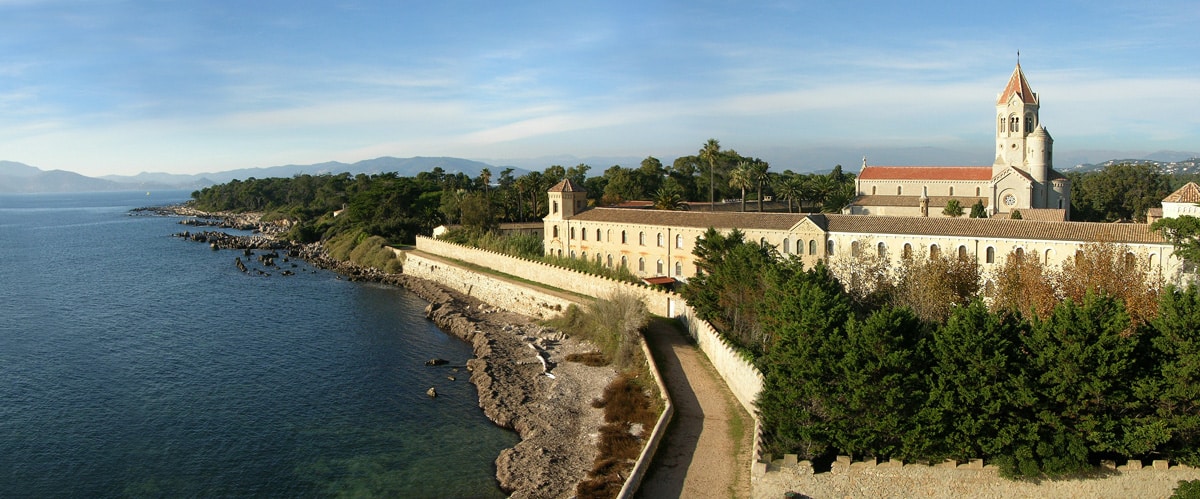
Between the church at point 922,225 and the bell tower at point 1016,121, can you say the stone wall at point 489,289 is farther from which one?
the bell tower at point 1016,121

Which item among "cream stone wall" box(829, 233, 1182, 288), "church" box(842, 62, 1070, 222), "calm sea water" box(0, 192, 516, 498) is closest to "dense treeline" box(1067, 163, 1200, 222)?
"church" box(842, 62, 1070, 222)

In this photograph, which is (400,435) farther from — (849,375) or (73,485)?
(849,375)

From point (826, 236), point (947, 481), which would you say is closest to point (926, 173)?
point (826, 236)

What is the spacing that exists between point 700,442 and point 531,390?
1037 centimetres

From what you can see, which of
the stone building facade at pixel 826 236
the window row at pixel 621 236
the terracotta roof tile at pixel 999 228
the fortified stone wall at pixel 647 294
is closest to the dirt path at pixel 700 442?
the fortified stone wall at pixel 647 294

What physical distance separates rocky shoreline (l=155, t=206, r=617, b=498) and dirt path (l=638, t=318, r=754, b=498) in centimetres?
273

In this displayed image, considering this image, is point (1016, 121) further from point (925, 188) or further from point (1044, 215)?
point (1044, 215)

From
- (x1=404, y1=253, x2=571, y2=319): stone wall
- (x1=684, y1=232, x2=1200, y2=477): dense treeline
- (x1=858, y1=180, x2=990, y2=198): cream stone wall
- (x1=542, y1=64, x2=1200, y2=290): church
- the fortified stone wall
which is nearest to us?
(x1=684, y1=232, x2=1200, y2=477): dense treeline

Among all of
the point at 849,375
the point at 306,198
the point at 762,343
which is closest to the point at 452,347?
the point at 762,343

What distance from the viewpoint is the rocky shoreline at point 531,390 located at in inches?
934

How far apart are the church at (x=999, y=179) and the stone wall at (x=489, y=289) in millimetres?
32225

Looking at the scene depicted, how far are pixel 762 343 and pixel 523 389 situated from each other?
9.45 m

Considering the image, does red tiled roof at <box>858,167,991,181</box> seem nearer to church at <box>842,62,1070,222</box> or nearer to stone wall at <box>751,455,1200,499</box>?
church at <box>842,62,1070,222</box>

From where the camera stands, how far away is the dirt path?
66.2 feet
